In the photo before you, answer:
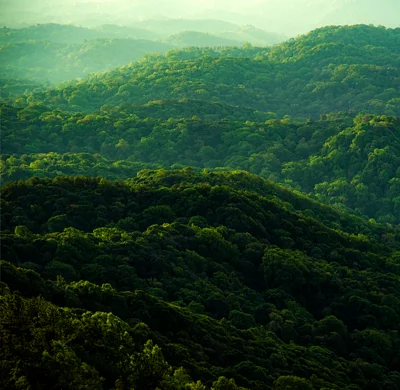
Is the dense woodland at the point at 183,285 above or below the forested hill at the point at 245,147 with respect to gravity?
above

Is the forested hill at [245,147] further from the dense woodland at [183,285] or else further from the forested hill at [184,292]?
the forested hill at [184,292]

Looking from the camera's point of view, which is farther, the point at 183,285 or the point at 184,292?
the point at 183,285

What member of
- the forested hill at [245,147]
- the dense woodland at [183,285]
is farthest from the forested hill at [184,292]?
the forested hill at [245,147]

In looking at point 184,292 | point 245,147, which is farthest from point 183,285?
point 245,147

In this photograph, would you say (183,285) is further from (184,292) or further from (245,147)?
(245,147)

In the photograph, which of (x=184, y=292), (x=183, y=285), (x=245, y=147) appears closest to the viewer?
(x=184, y=292)

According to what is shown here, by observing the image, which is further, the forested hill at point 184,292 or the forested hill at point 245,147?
the forested hill at point 245,147

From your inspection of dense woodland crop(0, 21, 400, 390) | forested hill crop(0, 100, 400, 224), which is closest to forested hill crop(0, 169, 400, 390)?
dense woodland crop(0, 21, 400, 390)

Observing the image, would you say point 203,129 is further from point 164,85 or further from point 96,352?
point 96,352

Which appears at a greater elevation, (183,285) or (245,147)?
Result: (183,285)
